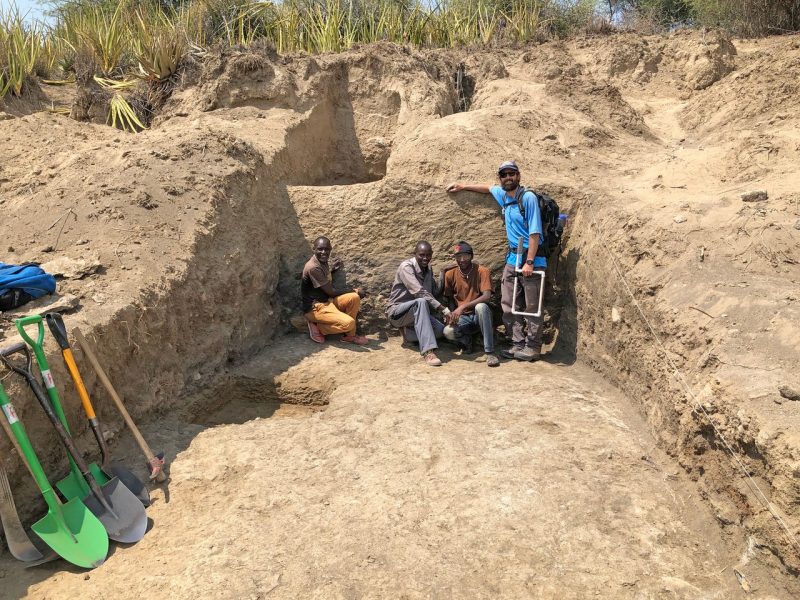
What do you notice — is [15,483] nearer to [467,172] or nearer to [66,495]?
[66,495]

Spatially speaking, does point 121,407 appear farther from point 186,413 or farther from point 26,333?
point 186,413

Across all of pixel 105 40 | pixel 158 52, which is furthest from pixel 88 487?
pixel 105 40

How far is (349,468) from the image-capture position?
3914mm

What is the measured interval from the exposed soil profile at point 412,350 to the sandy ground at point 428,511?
0.05 ft

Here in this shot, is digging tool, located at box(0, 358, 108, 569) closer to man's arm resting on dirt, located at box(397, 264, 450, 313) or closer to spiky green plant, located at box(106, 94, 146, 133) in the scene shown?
man's arm resting on dirt, located at box(397, 264, 450, 313)

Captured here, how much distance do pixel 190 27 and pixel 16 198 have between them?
15.0 ft

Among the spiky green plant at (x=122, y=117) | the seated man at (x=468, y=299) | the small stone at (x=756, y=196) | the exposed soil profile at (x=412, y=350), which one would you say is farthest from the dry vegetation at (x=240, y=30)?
the small stone at (x=756, y=196)

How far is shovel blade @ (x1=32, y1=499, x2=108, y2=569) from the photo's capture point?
316cm

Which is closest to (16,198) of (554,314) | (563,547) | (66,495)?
(66,495)

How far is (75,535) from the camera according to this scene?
3256 mm

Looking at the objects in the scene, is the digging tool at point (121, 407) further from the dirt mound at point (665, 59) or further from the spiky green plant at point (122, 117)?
the dirt mound at point (665, 59)

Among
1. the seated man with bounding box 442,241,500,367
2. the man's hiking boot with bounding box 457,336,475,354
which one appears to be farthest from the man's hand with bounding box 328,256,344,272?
the man's hiking boot with bounding box 457,336,475,354

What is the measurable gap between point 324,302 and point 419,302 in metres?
0.98

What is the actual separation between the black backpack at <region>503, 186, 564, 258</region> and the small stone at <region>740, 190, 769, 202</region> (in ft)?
4.96
